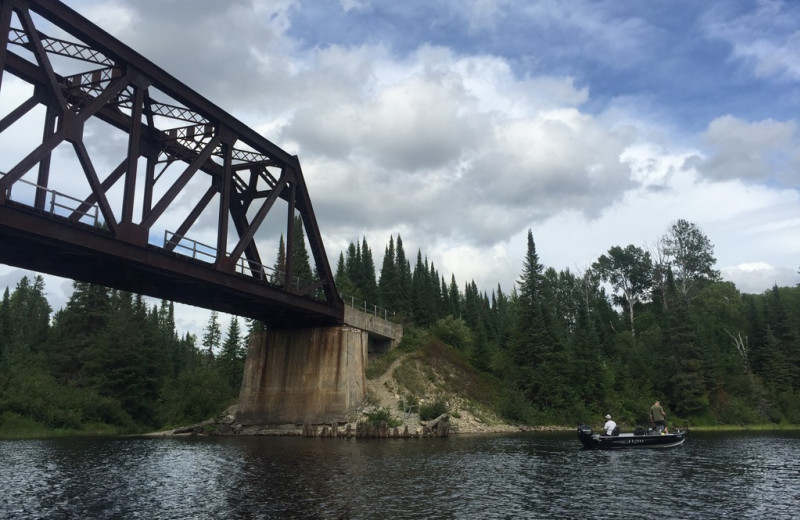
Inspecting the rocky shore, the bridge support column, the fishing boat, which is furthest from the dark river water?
the bridge support column

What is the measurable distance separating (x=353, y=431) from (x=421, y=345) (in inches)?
807

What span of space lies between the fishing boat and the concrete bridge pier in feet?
69.0

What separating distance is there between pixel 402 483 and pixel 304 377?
3200 centimetres

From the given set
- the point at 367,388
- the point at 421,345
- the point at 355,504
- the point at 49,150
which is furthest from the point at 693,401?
the point at 49,150

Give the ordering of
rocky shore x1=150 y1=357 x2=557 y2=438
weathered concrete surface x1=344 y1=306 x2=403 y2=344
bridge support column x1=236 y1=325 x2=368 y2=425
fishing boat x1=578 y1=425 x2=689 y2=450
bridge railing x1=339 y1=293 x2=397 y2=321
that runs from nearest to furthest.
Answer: fishing boat x1=578 y1=425 x2=689 y2=450
rocky shore x1=150 y1=357 x2=557 y2=438
bridge support column x1=236 y1=325 x2=368 y2=425
weathered concrete surface x1=344 y1=306 x2=403 y2=344
bridge railing x1=339 y1=293 x2=397 y2=321

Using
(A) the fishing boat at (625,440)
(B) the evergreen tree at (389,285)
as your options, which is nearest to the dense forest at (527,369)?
(B) the evergreen tree at (389,285)

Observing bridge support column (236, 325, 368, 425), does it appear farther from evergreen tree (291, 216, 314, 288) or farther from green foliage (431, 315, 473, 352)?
evergreen tree (291, 216, 314, 288)

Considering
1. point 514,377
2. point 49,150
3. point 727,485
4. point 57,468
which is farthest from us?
point 514,377

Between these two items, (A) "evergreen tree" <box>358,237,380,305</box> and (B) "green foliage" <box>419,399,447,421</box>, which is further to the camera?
(A) "evergreen tree" <box>358,237,380,305</box>

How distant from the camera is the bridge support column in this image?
52.8 metres

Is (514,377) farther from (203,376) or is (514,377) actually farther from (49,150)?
(49,150)

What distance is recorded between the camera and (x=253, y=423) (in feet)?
181

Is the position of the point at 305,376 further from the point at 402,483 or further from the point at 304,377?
the point at 402,483

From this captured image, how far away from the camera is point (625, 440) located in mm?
39938
